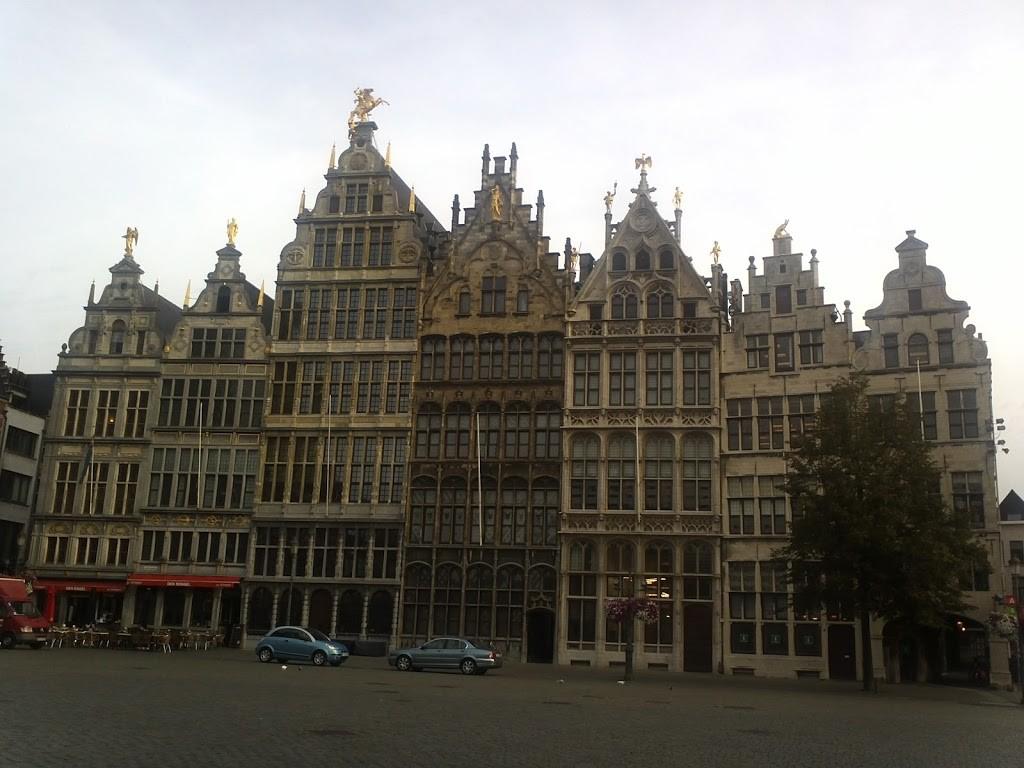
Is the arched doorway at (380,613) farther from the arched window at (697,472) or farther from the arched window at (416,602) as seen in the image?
the arched window at (697,472)

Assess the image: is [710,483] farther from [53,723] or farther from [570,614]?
[53,723]

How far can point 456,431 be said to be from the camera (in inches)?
2028

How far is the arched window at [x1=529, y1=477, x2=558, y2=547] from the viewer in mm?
49094

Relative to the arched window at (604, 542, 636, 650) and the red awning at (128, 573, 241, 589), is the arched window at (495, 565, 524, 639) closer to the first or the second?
the arched window at (604, 542, 636, 650)

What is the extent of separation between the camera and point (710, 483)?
4788cm

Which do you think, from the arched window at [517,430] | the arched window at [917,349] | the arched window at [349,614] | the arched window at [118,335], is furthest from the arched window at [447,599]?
the arched window at [917,349]

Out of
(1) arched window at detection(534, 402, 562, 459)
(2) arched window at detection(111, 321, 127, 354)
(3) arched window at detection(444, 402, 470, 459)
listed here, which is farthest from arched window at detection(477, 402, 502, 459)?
A: (2) arched window at detection(111, 321, 127, 354)

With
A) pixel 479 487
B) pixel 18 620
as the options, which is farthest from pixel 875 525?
pixel 18 620

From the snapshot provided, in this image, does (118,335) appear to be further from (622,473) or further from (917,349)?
(917,349)

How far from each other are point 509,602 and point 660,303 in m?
16.4

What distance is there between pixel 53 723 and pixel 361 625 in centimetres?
3427

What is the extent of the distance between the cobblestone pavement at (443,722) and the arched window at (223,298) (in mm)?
25576

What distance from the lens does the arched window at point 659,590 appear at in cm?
4675

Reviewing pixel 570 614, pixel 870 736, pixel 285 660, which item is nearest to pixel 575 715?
pixel 870 736
